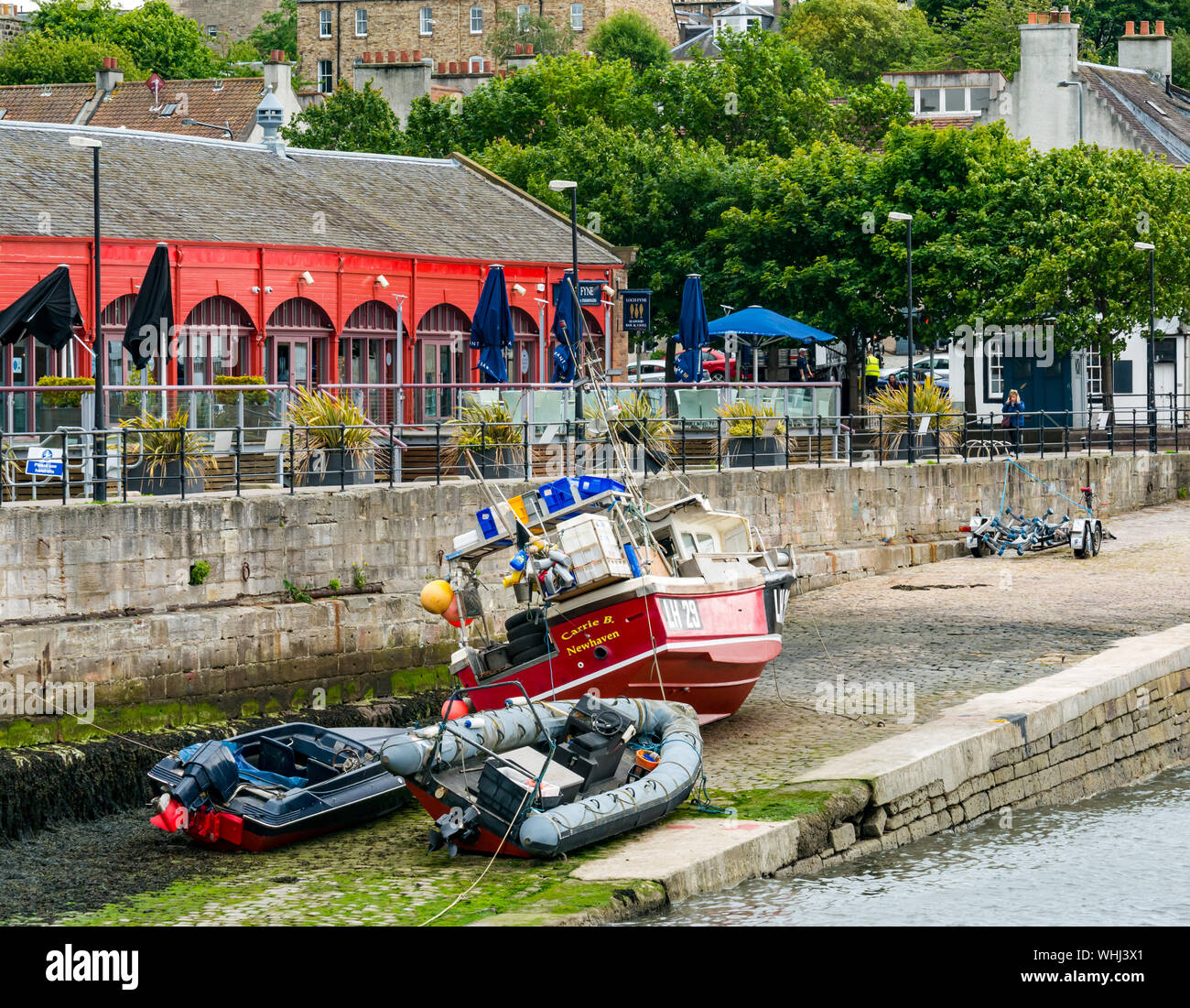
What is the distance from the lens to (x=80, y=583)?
68.8 feet

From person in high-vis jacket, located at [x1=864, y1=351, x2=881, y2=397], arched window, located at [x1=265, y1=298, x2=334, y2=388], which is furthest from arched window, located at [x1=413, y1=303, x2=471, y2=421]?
person in high-vis jacket, located at [x1=864, y1=351, x2=881, y2=397]

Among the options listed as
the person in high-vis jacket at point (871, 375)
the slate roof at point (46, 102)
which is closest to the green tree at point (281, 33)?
the slate roof at point (46, 102)

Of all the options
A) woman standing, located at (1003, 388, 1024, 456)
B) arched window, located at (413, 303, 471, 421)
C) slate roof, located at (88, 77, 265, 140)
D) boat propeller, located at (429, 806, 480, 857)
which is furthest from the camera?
slate roof, located at (88, 77, 265, 140)

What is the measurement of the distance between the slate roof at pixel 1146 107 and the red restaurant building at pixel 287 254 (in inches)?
790

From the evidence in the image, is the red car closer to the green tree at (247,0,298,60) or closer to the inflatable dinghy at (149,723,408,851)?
the inflatable dinghy at (149,723,408,851)

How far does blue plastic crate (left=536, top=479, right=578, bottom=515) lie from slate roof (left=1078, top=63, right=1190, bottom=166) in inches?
1440

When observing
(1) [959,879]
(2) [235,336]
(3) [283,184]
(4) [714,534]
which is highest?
(3) [283,184]

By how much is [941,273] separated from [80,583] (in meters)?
24.4

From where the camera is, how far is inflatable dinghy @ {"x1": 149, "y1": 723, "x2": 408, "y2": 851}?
16844 millimetres

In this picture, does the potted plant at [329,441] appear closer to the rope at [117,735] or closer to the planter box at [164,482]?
the planter box at [164,482]

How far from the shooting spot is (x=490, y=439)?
1067 inches

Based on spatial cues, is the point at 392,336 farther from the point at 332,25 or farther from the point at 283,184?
the point at 332,25

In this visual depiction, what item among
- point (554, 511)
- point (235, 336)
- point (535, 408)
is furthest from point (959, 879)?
point (235, 336)

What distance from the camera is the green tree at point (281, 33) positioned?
344 ft
